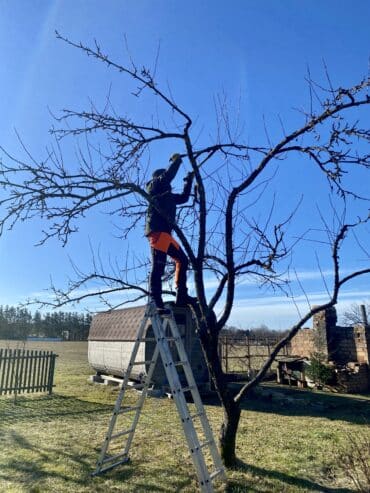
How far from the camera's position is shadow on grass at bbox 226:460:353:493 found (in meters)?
4.62

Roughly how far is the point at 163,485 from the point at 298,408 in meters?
7.12

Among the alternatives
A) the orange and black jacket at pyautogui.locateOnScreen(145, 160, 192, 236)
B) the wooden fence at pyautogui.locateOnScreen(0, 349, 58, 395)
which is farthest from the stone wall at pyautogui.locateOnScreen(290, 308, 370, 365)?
the orange and black jacket at pyautogui.locateOnScreen(145, 160, 192, 236)

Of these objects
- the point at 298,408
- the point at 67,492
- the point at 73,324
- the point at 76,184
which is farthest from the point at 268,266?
the point at 73,324

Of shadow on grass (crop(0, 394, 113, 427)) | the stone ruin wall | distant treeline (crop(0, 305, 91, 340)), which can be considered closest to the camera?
shadow on grass (crop(0, 394, 113, 427))

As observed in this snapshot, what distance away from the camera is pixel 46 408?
10.5 m

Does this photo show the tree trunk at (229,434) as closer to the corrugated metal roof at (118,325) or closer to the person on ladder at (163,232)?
the person on ladder at (163,232)

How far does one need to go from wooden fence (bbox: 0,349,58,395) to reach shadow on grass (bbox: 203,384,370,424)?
539cm

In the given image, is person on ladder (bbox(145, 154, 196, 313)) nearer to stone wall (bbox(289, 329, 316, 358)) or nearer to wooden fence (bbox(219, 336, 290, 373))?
wooden fence (bbox(219, 336, 290, 373))

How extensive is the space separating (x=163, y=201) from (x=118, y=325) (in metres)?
11.3

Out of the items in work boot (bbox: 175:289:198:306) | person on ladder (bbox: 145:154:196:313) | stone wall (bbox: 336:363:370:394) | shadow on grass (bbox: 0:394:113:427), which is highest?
person on ladder (bbox: 145:154:196:313)

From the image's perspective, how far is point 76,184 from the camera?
4.82m

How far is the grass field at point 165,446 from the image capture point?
4863mm

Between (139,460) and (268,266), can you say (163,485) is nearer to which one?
(139,460)

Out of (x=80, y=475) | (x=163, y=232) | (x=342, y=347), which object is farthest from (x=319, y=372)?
(x=163, y=232)
